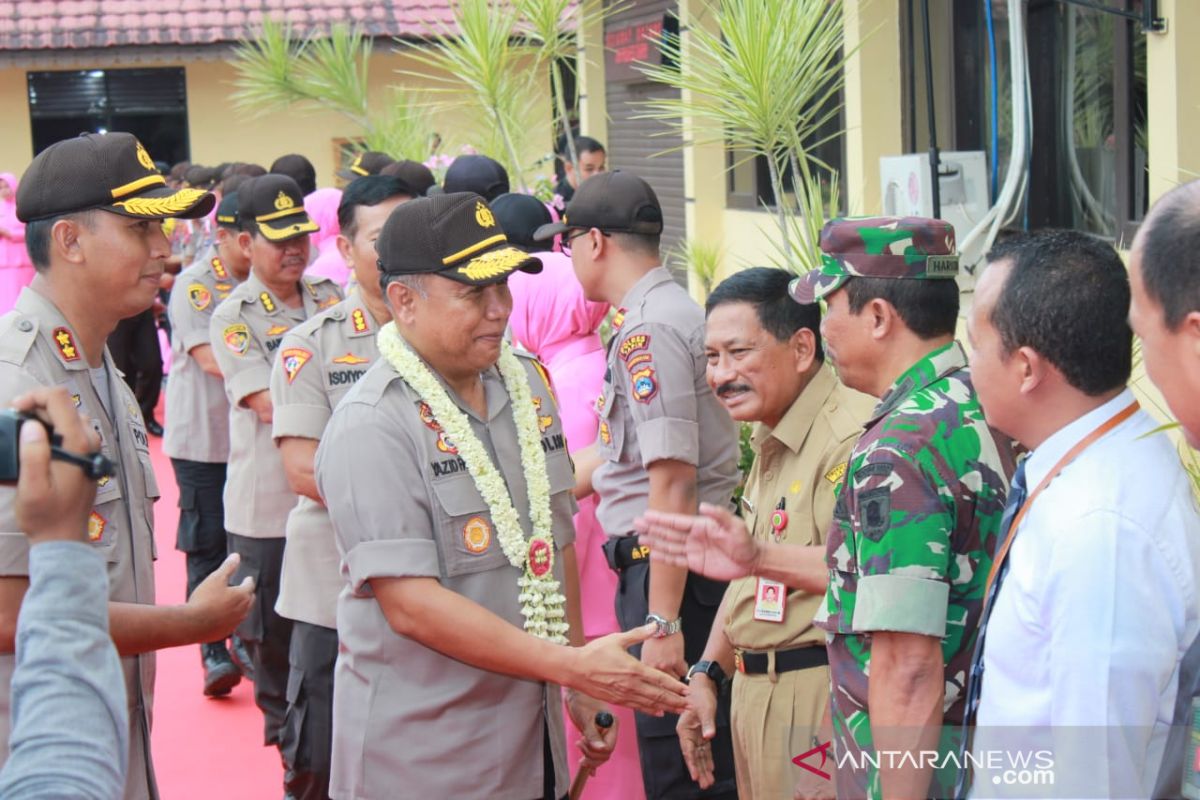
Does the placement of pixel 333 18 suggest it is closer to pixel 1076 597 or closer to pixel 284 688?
pixel 284 688

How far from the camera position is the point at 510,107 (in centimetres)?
872

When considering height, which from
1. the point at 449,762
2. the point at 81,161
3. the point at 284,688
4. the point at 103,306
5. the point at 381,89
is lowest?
the point at 284,688

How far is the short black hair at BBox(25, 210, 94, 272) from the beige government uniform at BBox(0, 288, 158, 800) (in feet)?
0.21

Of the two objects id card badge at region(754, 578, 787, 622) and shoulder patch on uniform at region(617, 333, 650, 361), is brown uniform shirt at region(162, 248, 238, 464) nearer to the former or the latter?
shoulder patch on uniform at region(617, 333, 650, 361)

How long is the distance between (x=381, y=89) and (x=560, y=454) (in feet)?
47.1

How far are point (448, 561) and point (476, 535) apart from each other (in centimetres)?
8

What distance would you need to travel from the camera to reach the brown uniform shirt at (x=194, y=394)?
5.76 metres

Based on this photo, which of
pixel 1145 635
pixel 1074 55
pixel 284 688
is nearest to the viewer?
pixel 1145 635

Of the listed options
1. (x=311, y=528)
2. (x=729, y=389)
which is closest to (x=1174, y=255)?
(x=729, y=389)

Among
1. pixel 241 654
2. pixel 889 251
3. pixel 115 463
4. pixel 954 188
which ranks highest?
pixel 954 188

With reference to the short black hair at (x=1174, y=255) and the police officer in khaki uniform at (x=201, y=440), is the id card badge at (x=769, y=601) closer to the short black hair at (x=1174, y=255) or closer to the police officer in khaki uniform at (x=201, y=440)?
the short black hair at (x=1174, y=255)

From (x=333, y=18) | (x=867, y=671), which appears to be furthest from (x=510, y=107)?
(x=333, y=18)

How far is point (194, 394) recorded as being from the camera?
19.0 feet

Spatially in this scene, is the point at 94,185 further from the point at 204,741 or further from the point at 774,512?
the point at 204,741
